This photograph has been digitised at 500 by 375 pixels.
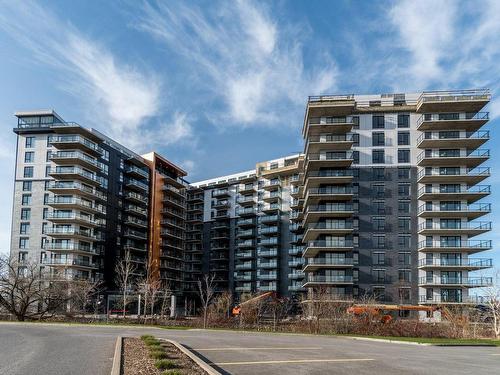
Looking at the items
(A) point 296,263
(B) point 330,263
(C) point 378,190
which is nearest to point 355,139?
(C) point 378,190

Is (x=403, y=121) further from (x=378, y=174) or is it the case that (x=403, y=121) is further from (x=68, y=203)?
(x=68, y=203)

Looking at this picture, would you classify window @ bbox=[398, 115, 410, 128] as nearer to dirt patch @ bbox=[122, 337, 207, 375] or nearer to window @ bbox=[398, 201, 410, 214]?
window @ bbox=[398, 201, 410, 214]

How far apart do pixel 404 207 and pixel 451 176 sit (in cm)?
739

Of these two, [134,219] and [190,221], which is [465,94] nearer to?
[134,219]

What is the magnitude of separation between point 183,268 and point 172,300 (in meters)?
15.2

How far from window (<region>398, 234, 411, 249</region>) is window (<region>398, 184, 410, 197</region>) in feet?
18.6

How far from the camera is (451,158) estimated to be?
A: 66000 millimetres

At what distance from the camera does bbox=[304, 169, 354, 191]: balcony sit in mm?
67438

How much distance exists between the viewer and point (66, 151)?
84.2 meters

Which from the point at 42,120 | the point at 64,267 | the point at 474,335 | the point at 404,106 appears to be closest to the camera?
the point at 474,335

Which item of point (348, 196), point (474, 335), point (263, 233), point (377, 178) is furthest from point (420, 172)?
point (263, 233)

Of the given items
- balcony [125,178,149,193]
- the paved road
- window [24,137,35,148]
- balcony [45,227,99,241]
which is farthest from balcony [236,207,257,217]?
the paved road

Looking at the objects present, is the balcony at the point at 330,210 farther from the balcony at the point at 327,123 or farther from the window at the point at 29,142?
the window at the point at 29,142

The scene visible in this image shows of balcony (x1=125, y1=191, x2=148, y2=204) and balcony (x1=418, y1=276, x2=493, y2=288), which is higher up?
balcony (x1=125, y1=191, x2=148, y2=204)
